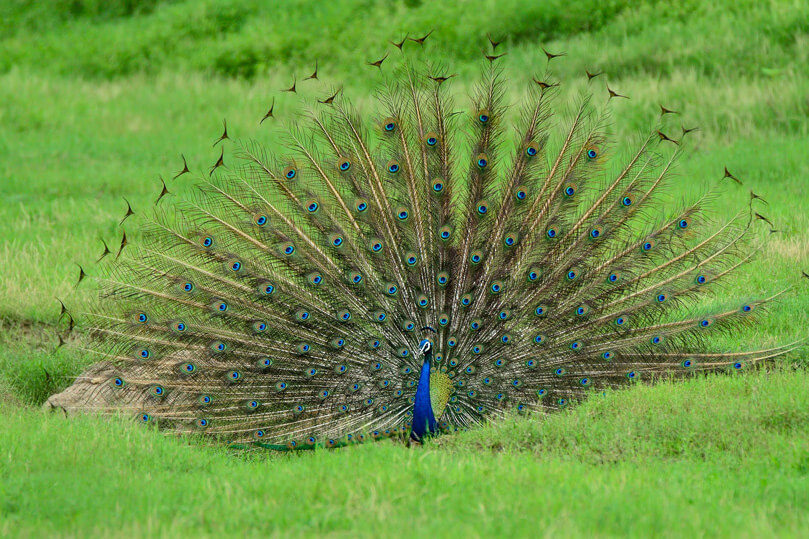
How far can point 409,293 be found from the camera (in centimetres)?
782

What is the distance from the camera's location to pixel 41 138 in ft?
60.3

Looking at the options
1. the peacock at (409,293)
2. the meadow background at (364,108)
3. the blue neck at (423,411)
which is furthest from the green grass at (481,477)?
the peacock at (409,293)

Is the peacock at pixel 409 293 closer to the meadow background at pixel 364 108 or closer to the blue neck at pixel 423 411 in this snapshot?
the blue neck at pixel 423 411

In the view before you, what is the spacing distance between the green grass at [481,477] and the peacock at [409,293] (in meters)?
0.50

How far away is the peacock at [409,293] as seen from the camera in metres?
7.74

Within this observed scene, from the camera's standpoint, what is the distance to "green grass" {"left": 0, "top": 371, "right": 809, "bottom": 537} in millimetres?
4949

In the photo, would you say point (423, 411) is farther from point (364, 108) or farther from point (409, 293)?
point (364, 108)

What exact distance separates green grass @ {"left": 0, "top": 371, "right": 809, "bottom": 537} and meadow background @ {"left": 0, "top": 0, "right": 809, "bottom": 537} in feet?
0.06

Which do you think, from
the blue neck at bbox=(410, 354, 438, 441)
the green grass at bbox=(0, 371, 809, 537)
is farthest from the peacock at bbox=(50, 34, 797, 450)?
the green grass at bbox=(0, 371, 809, 537)

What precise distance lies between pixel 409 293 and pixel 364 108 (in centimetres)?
1035

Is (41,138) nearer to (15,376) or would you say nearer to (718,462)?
(15,376)

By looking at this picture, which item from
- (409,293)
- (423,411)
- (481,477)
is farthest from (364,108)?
(481,477)

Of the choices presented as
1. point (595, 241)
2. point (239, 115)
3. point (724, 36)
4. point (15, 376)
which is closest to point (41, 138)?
point (239, 115)

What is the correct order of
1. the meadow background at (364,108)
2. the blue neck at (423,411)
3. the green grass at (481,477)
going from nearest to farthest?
the green grass at (481,477)
the meadow background at (364,108)
the blue neck at (423,411)
